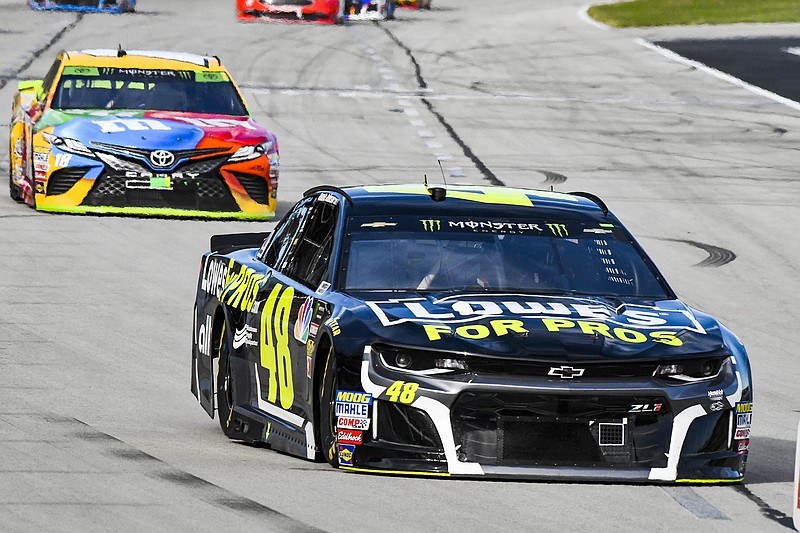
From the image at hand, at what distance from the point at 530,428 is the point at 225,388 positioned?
238 centimetres

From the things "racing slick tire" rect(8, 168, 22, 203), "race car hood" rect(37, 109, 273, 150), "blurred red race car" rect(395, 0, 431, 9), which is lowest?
"blurred red race car" rect(395, 0, 431, 9)

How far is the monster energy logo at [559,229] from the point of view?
27.7 ft

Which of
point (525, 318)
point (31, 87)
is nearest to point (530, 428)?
point (525, 318)

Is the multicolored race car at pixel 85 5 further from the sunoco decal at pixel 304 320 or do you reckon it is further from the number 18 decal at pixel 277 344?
the sunoco decal at pixel 304 320

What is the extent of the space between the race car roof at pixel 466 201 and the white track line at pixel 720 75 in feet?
68.4

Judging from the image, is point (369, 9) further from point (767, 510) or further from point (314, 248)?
point (767, 510)

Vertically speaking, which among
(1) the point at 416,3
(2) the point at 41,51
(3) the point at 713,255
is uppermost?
(3) the point at 713,255

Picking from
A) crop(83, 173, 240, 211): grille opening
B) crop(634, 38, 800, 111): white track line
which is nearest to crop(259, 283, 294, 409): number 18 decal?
crop(83, 173, 240, 211): grille opening

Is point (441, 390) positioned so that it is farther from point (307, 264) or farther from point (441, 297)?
point (307, 264)

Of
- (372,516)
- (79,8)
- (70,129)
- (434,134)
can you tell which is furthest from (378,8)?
(372,516)

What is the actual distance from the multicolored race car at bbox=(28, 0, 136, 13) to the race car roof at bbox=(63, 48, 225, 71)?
81.3 ft

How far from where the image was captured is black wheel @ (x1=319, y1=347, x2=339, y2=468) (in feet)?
23.9

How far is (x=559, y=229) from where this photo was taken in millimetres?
8484

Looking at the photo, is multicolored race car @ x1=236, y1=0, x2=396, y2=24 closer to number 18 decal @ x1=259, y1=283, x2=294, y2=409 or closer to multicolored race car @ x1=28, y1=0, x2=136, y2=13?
multicolored race car @ x1=28, y1=0, x2=136, y2=13
